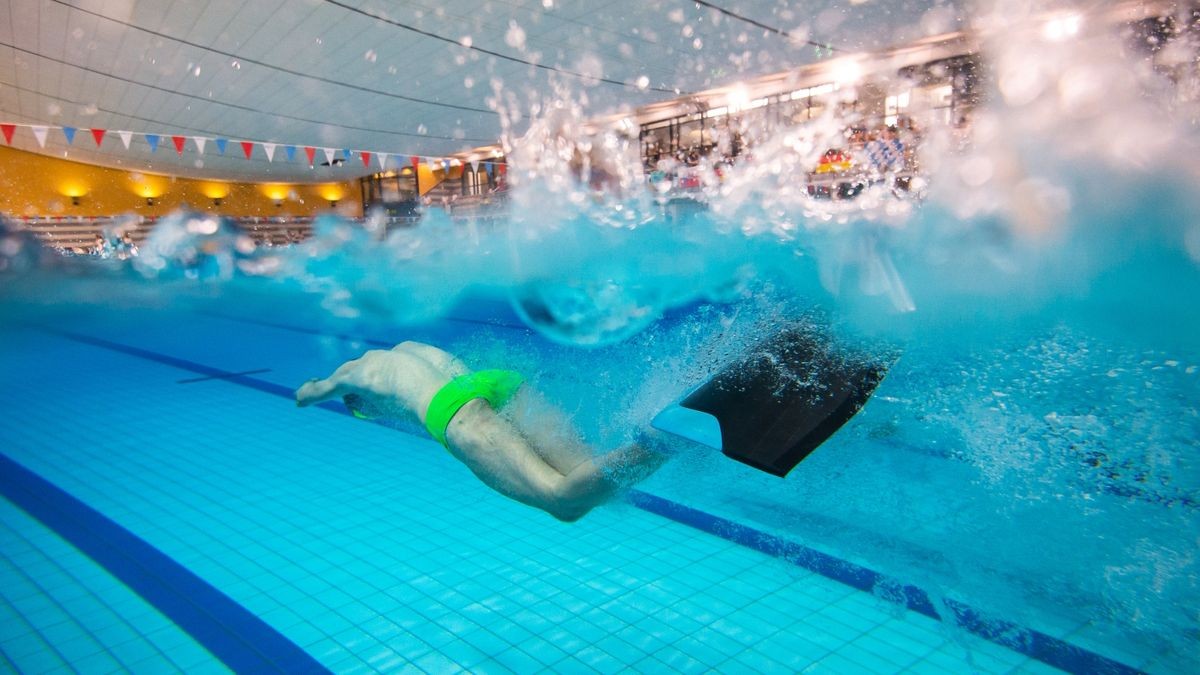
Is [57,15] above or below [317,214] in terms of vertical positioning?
above

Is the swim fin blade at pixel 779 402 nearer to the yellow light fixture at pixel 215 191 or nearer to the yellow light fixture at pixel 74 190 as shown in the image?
the yellow light fixture at pixel 74 190

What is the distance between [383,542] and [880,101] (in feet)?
32.7

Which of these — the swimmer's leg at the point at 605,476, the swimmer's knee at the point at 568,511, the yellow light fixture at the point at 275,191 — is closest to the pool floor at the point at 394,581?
the swimmer's knee at the point at 568,511

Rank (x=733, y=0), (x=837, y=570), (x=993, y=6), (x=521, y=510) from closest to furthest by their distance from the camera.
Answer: (x=837, y=570)
(x=521, y=510)
(x=993, y=6)
(x=733, y=0)

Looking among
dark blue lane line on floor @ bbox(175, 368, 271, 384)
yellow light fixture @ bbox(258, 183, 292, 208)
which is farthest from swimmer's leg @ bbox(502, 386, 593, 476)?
yellow light fixture @ bbox(258, 183, 292, 208)

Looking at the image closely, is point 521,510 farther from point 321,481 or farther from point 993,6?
point 993,6

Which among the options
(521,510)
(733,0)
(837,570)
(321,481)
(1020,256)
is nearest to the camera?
(1020,256)

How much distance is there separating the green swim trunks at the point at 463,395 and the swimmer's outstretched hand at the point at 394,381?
0.24 ft

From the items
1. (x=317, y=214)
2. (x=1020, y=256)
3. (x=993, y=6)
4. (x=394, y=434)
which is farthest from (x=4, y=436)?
(x=317, y=214)

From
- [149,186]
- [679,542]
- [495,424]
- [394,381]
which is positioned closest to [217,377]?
[394,381]

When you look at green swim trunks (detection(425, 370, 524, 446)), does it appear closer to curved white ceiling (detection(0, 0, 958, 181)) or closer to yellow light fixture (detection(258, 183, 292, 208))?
curved white ceiling (detection(0, 0, 958, 181))

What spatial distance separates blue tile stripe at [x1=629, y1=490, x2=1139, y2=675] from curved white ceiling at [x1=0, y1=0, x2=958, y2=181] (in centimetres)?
646

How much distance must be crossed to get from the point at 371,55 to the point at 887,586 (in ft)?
33.5

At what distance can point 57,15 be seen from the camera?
28.2 ft
